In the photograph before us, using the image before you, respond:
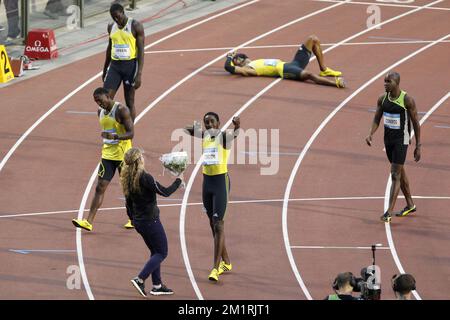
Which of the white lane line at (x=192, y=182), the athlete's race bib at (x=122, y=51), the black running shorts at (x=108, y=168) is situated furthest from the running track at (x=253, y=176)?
the athlete's race bib at (x=122, y=51)

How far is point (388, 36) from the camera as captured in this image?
85.7 ft

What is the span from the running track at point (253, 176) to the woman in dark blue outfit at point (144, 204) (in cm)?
48

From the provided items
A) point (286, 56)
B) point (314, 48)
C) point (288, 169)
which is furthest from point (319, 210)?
point (286, 56)

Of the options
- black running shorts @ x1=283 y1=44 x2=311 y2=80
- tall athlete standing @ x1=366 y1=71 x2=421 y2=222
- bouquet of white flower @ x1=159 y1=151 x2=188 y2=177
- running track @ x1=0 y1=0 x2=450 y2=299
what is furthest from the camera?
black running shorts @ x1=283 y1=44 x2=311 y2=80

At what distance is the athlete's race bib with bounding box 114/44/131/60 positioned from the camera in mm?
18219

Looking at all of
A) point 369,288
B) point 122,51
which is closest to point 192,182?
point 122,51

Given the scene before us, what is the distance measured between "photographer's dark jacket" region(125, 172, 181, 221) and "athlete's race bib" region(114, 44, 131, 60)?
4.96 m

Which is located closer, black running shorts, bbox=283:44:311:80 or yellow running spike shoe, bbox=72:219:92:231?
yellow running spike shoe, bbox=72:219:92:231

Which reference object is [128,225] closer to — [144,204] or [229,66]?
[144,204]

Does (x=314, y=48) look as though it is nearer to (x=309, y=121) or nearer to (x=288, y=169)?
(x=309, y=121)

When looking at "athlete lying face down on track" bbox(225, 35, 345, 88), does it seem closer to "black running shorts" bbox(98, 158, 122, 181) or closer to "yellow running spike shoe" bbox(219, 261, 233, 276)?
"black running shorts" bbox(98, 158, 122, 181)

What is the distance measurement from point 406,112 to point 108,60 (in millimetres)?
4418

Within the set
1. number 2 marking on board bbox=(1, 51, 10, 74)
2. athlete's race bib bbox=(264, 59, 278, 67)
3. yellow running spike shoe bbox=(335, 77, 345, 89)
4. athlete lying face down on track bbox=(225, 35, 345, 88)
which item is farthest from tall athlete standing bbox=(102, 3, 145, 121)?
yellow running spike shoe bbox=(335, 77, 345, 89)

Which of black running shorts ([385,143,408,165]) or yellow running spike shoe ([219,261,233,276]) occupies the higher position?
black running shorts ([385,143,408,165])
